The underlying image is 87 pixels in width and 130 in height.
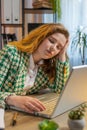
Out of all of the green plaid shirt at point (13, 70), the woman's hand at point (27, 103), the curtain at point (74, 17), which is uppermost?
the curtain at point (74, 17)

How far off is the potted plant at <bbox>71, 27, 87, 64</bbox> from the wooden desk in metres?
2.29

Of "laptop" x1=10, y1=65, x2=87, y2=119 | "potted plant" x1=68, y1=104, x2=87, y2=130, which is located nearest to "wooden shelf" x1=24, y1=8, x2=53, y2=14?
"laptop" x1=10, y1=65, x2=87, y2=119

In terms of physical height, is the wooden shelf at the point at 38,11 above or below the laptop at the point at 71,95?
above

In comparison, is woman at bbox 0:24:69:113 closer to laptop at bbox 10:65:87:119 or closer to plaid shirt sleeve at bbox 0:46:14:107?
plaid shirt sleeve at bbox 0:46:14:107

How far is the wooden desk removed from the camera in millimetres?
919

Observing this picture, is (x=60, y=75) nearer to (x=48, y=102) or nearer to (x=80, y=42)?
(x=48, y=102)

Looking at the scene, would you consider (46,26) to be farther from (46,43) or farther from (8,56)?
(8,56)

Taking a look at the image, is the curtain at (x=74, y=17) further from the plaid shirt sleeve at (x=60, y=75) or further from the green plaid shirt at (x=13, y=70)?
the green plaid shirt at (x=13, y=70)

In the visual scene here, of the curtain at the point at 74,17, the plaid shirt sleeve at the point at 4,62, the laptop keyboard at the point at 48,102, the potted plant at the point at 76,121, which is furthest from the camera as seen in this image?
the curtain at the point at 74,17

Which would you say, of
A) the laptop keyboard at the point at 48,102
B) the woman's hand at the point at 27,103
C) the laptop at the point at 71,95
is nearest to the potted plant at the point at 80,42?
the laptop keyboard at the point at 48,102

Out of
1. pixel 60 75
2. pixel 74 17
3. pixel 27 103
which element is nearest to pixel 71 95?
pixel 27 103

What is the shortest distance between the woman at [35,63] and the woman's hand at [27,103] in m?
0.19

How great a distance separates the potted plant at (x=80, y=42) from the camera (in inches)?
129

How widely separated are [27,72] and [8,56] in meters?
0.15
